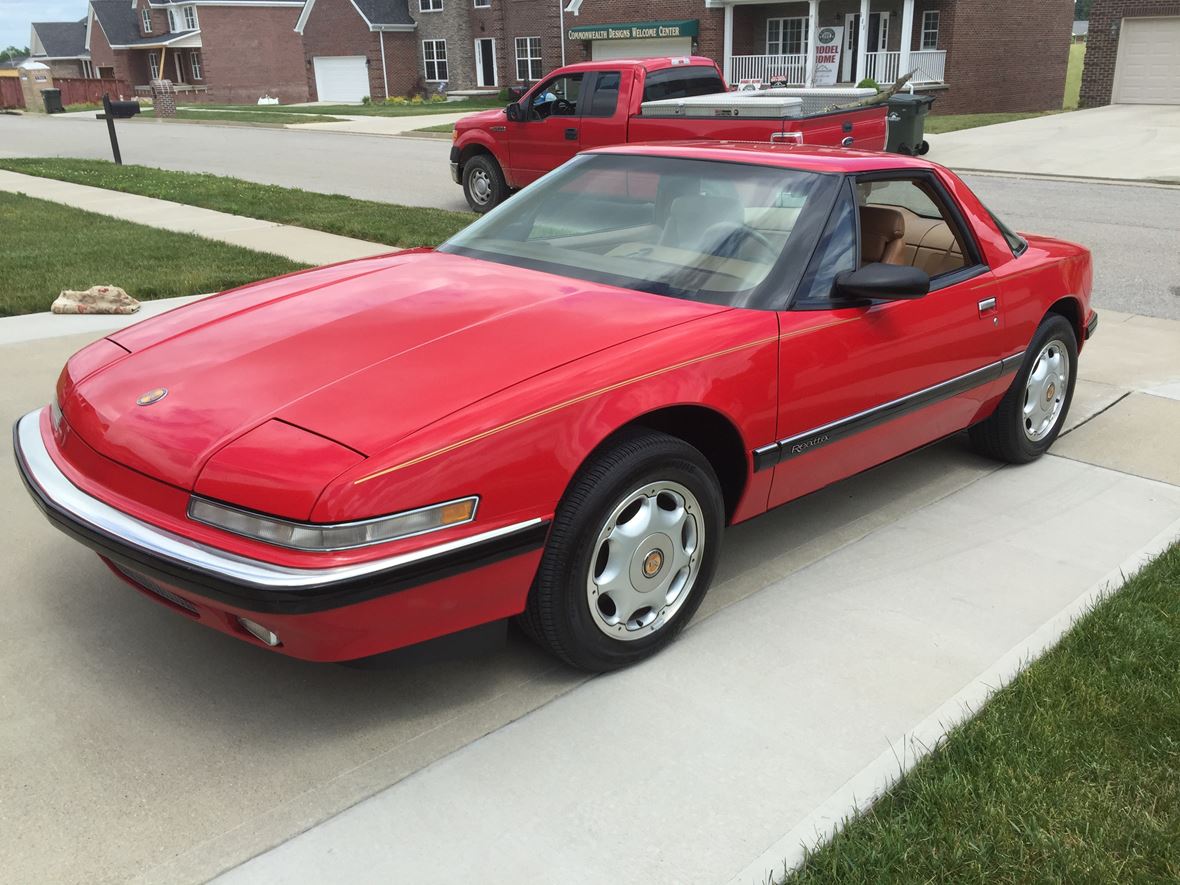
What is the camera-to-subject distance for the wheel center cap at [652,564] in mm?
3262

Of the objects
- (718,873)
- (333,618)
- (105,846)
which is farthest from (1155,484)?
(105,846)

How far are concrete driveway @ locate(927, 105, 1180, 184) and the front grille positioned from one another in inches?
658

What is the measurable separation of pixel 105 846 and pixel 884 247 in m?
3.54

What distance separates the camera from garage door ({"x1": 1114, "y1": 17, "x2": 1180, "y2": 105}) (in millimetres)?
29062

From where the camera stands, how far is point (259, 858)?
101 inches

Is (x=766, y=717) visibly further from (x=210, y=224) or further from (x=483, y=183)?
(x=483, y=183)

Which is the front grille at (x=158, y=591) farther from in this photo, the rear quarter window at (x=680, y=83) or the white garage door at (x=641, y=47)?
the white garage door at (x=641, y=47)

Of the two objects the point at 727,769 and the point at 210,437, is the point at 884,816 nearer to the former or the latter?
the point at 727,769

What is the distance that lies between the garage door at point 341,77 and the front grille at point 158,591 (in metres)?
51.6

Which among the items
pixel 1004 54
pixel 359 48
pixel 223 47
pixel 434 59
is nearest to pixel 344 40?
pixel 359 48

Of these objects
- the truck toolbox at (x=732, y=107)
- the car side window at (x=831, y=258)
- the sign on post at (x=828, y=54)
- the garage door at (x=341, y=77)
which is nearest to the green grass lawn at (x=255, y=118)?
the garage door at (x=341, y=77)

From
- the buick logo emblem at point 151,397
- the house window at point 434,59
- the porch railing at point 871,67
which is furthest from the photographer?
the house window at point 434,59

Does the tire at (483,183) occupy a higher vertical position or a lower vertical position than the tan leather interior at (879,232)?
lower

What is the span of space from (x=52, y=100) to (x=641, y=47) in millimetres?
25545
